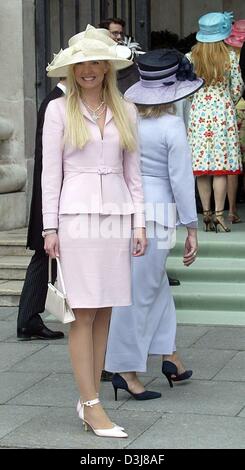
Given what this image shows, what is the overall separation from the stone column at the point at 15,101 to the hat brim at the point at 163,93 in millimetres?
3916

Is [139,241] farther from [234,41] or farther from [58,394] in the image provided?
[234,41]

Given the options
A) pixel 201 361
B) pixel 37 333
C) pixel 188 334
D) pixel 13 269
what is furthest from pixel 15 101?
pixel 201 361

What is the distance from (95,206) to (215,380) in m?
1.62

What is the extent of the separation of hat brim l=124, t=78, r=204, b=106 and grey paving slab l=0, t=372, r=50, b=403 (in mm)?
1781

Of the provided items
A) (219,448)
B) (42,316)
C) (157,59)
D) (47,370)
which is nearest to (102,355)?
(219,448)

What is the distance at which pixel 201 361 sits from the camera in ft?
23.3

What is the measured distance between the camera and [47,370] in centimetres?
698

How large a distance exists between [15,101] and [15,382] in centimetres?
415

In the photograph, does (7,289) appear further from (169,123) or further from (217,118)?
(169,123)

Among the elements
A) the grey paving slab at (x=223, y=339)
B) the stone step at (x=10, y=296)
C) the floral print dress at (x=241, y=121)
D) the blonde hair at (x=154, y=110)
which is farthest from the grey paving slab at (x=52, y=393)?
the floral print dress at (x=241, y=121)

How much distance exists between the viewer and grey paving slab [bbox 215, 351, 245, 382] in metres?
6.67

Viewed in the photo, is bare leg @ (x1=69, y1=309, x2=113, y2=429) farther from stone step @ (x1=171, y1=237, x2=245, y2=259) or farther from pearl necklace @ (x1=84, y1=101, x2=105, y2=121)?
stone step @ (x1=171, y1=237, x2=245, y2=259)

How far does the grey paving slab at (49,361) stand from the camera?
277 inches

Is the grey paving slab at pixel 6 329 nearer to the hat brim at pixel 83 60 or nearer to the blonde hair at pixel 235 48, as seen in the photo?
the hat brim at pixel 83 60
